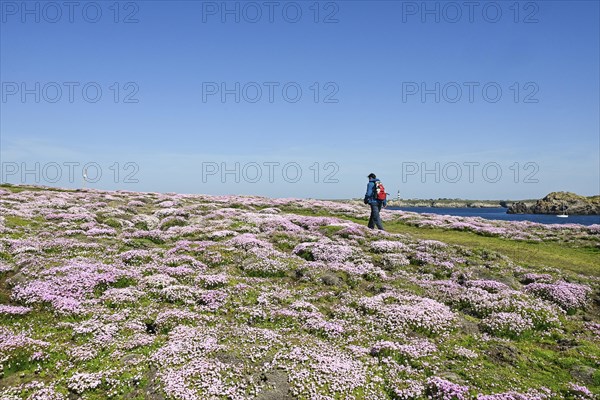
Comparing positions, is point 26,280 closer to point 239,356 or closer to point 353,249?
point 239,356

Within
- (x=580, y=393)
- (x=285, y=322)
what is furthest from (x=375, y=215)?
(x=580, y=393)

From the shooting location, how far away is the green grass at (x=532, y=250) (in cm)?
2566

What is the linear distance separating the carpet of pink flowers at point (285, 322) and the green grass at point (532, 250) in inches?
188

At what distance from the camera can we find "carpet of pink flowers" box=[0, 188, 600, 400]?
9.89 meters

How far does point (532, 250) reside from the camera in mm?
31000

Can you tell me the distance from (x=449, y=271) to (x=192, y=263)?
15239 millimetres

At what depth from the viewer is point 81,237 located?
24469 mm

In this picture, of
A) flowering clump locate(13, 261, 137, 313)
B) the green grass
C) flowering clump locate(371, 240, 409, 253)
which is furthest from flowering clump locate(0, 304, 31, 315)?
the green grass

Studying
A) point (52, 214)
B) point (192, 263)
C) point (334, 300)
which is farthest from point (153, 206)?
point (334, 300)

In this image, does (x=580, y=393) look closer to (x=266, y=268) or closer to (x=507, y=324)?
(x=507, y=324)

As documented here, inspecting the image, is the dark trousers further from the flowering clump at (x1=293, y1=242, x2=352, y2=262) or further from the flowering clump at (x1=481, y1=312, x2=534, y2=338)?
the flowering clump at (x1=481, y1=312, x2=534, y2=338)

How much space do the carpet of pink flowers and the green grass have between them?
15.6 feet

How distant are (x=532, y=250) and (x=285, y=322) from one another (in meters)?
27.5

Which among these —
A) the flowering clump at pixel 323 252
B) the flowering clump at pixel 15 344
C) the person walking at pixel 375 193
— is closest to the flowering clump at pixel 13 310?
the flowering clump at pixel 15 344
